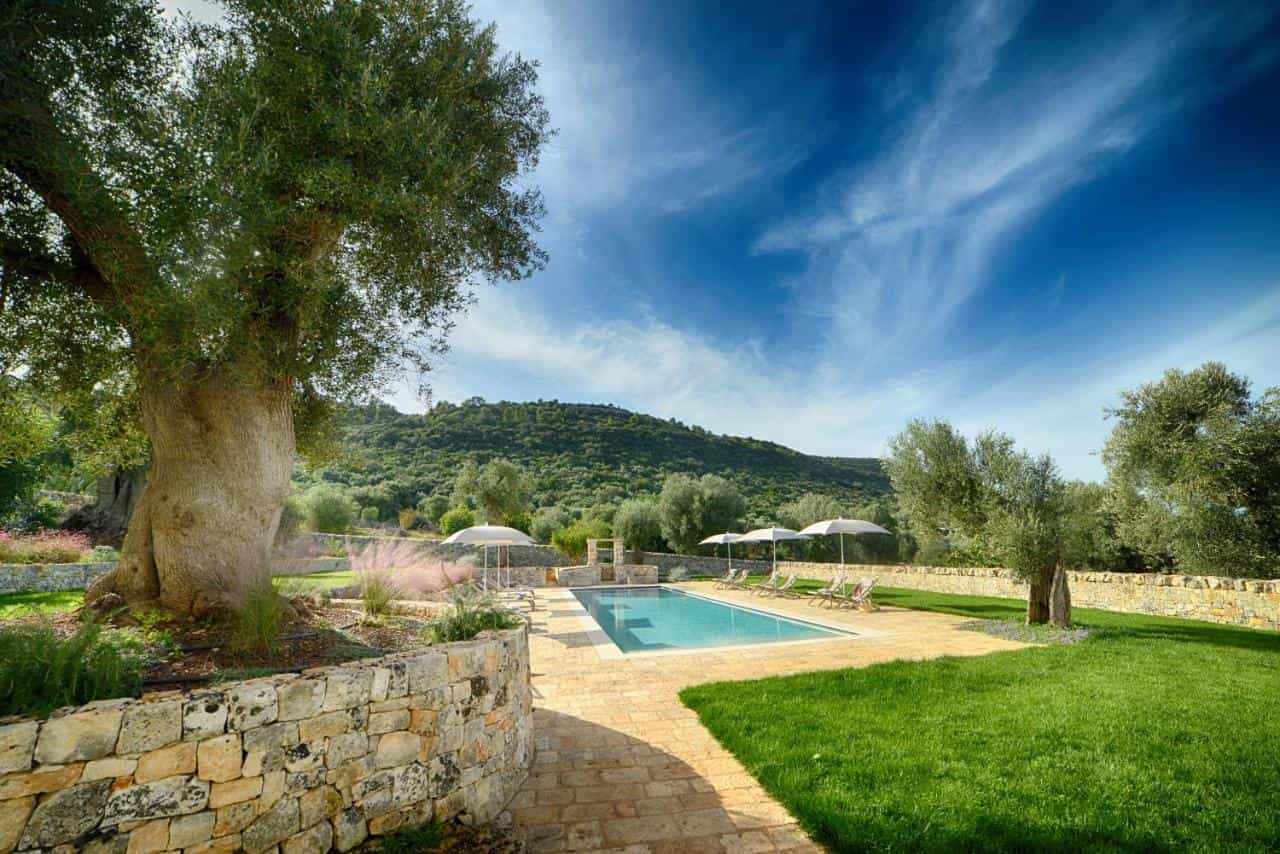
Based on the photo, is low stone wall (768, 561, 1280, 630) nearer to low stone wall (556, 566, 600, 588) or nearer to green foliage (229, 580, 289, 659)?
green foliage (229, 580, 289, 659)

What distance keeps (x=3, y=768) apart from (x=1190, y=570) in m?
19.2

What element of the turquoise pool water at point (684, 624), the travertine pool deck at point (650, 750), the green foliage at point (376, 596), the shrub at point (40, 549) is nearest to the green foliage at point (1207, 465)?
the travertine pool deck at point (650, 750)

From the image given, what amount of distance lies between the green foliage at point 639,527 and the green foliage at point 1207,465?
19.4 m

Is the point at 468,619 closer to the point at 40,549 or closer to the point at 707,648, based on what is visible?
the point at 707,648

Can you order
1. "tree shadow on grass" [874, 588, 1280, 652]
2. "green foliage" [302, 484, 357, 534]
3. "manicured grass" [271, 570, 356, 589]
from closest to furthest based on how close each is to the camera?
1. "manicured grass" [271, 570, 356, 589]
2. "tree shadow on grass" [874, 588, 1280, 652]
3. "green foliage" [302, 484, 357, 534]

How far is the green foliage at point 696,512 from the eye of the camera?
1077 inches

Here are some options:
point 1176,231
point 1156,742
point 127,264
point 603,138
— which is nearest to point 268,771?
point 127,264

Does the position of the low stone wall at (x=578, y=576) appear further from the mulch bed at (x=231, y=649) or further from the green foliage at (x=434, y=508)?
the mulch bed at (x=231, y=649)

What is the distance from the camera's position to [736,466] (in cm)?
4925

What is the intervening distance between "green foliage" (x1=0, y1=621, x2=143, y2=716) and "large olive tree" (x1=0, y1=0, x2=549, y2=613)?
7.60 ft

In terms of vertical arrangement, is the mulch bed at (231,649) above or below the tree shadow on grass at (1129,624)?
above

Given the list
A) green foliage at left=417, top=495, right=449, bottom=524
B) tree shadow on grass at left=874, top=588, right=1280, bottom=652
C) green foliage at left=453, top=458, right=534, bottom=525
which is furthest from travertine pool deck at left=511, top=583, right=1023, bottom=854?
green foliage at left=417, top=495, right=449, bottom=524

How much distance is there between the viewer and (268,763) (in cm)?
250

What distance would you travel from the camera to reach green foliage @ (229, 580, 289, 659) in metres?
4.12
